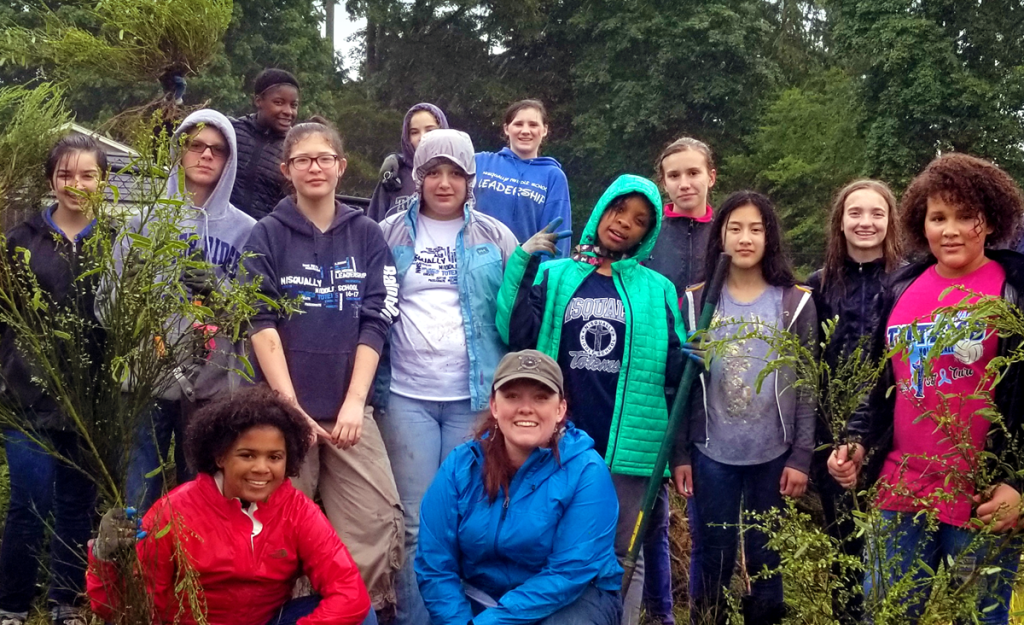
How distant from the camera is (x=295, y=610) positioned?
3662 mm

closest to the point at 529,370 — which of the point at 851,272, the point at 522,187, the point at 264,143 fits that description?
the point at 851,272

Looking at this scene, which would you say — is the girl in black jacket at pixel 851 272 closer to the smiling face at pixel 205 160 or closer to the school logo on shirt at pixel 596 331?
the school logo on shirt at pixel 596 331

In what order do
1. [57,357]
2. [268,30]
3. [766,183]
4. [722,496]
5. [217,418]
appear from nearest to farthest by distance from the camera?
1. [57,357]
2. [217,418]
3. [722,496]
4. [268,30]
5. [766,183]

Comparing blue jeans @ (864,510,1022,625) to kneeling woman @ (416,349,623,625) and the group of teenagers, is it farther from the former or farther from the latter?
kneeling woman @ (416,349,623,625)

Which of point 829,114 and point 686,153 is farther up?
point 829,114

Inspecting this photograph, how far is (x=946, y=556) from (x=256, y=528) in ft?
7.54

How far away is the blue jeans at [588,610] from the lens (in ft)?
12.1

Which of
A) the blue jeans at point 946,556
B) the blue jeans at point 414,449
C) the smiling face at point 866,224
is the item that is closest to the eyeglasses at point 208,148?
the blue jeans at point 414,449

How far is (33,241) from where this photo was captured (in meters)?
4.26

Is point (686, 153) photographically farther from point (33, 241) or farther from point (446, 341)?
point (33, 241)

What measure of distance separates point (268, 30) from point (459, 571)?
998 inches

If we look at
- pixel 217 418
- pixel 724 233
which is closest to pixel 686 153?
pixel 724 233

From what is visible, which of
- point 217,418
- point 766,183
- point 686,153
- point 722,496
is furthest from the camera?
point 766,183

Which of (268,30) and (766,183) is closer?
(268,30)
